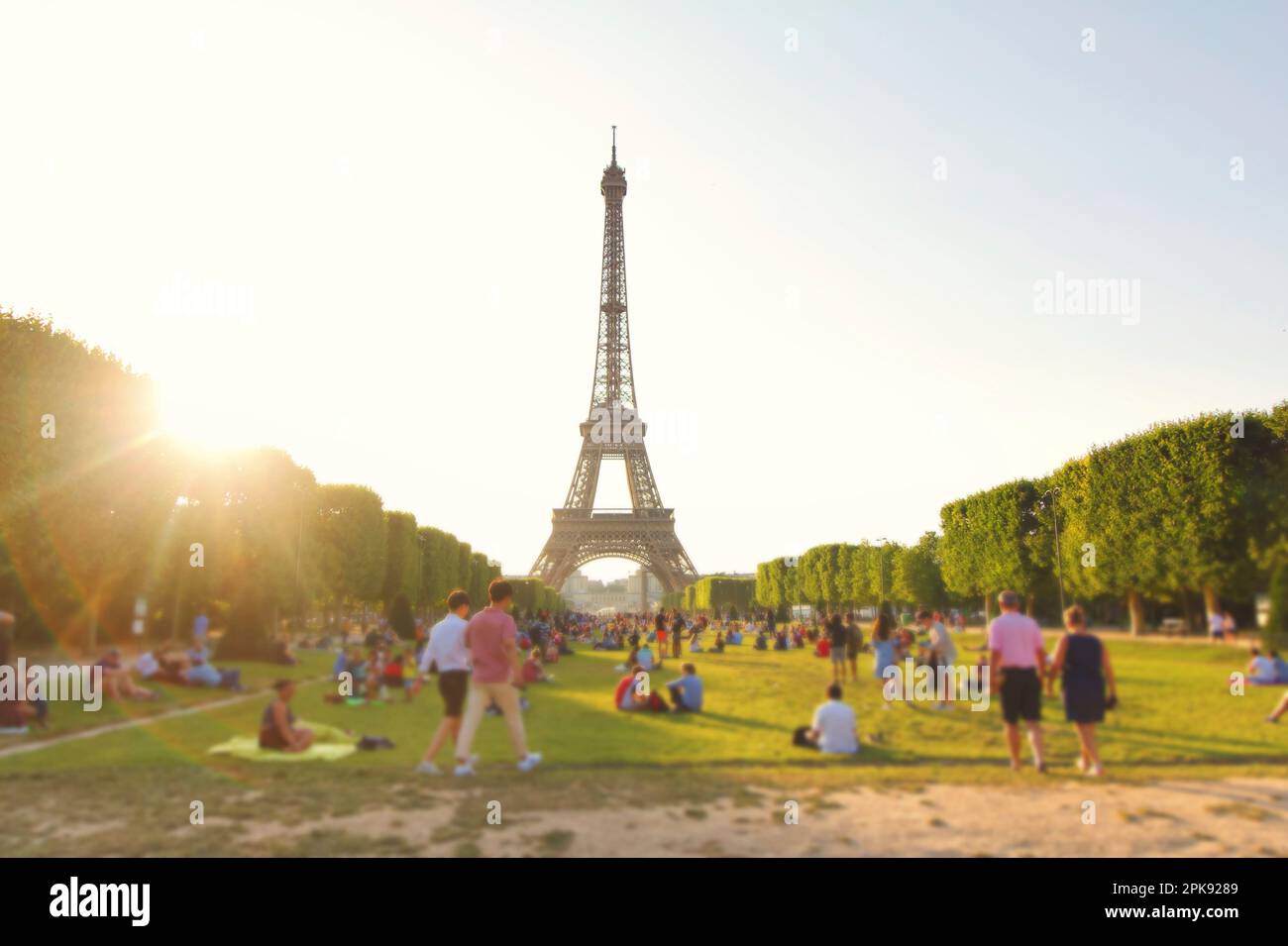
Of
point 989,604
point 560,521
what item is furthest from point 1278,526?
point 560,521

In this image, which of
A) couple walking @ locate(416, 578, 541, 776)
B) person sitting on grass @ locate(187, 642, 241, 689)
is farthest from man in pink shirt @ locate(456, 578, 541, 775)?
person sitting on grass @ locate(187, 642, 241, 689)

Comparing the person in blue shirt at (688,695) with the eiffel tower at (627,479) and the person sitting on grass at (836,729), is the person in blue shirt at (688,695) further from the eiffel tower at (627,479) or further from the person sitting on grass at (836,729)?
the eiffel tower at (627,479)

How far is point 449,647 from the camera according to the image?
11.4 m

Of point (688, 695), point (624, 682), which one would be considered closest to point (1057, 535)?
point (688, 695)

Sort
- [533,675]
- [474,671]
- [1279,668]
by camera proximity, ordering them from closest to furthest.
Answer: [474,671]
[1279,668]
[533,675]

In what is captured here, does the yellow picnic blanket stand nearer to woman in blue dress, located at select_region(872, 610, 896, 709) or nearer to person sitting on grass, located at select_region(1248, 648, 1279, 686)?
woman in blue dress, located at select_region(872, 610, 896, 709)

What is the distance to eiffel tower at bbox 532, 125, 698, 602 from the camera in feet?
281

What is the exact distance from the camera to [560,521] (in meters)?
85.2

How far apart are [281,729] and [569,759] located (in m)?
3.79

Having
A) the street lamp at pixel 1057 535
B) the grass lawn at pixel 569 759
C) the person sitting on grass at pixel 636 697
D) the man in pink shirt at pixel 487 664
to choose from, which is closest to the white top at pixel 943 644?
the grass lawn at pixel 569 759

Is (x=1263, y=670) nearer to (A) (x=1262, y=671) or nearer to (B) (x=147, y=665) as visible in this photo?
(A) (x=1262, y=671)

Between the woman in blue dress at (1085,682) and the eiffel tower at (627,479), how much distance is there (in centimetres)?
7418
